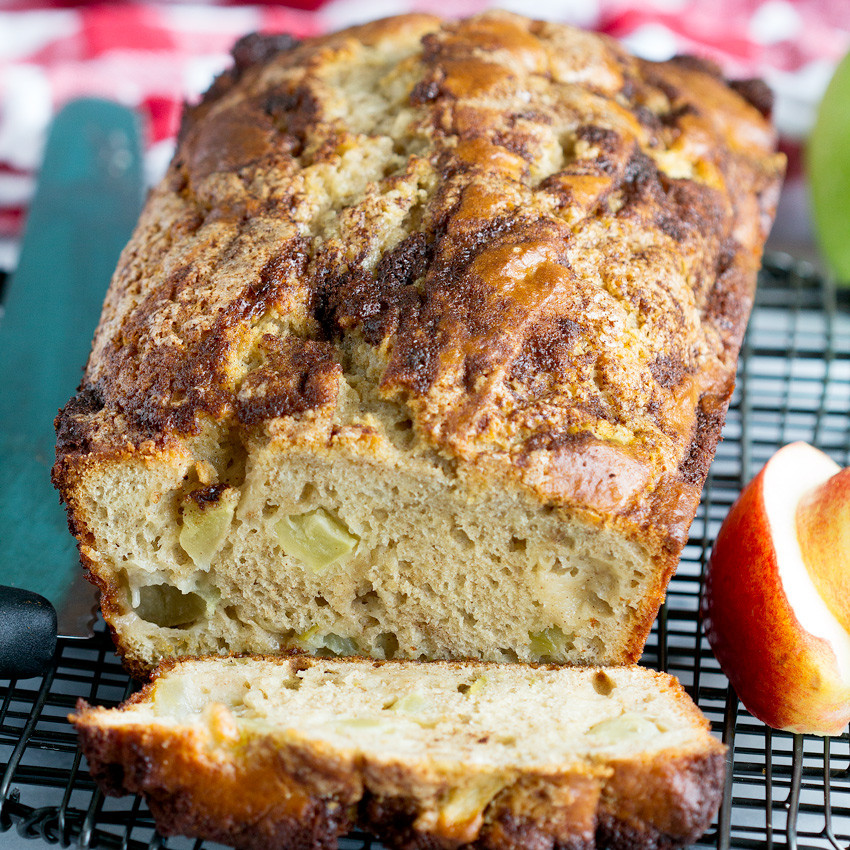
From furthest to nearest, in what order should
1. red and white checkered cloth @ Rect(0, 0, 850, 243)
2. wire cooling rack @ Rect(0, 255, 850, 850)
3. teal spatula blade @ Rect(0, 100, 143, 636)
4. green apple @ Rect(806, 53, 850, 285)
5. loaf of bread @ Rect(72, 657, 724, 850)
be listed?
red and white checkered cloth @ Rect(0, 0, 850, 243) < green apple @ Rect(806, 53, 850, 285) < teal spatula blade @ Rect(0, 100, 143, 636) < wire cooling rack @ Rect(0, 255, 850, 850) < loaf of bread @ Rect(72, 657, 724, 850)

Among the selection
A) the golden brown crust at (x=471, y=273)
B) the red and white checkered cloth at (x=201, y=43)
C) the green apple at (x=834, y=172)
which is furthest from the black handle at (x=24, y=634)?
the green apple at (x=834, y=172)

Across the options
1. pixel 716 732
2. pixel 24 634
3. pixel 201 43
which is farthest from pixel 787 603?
pixel 201 43

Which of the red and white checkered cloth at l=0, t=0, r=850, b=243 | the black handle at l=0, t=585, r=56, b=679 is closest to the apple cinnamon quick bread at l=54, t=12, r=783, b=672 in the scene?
the black handle at l=0, t=585, r=56, b=679

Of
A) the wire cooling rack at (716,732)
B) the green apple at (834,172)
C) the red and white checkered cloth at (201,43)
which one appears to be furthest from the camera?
the red and white checkered cloth at (201,43)

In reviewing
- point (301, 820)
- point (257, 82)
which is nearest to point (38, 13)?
point (257, 82)

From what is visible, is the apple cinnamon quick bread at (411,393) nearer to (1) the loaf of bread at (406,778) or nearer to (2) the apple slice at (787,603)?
(2) the apple slice at (787,603)

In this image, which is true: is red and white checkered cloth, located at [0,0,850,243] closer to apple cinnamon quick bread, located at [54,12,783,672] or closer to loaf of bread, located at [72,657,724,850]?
apple cinnamon quick bread, located at [54,12,783,672]

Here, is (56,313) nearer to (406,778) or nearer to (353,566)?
(353,566)
